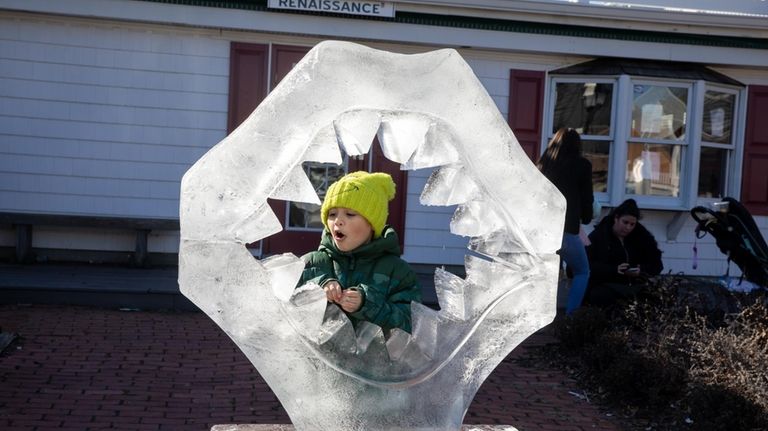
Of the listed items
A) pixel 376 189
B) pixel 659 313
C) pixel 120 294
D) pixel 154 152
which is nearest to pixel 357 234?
pixel 376 189

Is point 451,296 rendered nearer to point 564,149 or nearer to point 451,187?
point 451,187

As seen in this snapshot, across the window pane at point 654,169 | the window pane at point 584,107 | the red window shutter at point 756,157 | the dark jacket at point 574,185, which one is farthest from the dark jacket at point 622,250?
the red window shutter at point 756,157

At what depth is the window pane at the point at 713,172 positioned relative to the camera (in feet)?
37.9

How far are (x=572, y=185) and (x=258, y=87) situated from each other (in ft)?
13.4

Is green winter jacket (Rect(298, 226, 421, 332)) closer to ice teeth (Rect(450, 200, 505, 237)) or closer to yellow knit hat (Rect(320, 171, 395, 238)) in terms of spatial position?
yellow knit hat (Rect(320, 171, 395, 238))

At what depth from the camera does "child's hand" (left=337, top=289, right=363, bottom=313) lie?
2887 mm

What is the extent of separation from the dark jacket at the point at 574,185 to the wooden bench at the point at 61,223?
4.33 m

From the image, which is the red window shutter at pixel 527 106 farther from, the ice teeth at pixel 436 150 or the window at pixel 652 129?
the ice teeth at pixel 436 150

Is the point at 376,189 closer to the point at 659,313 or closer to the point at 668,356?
the point at 668,356

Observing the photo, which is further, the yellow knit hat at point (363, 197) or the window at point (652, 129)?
the window at point (652, 129)

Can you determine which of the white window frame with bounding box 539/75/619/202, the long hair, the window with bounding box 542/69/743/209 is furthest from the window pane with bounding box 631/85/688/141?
the long hair

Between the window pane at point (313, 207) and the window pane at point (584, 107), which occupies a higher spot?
the window pane at point (584, 107)

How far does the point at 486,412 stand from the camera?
5801 mm

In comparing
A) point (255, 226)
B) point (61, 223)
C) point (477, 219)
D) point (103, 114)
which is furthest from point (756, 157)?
point (255, 226)
